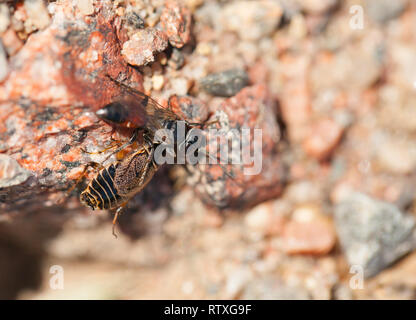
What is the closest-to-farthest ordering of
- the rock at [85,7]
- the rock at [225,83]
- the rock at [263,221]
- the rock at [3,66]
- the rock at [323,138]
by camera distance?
the rock at [3,66] < the rock at [85,7] < the rock at [225,83] < the rock at [263,221] < the rock at [323,138]

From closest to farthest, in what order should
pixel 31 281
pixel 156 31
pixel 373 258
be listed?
pixel 156 31, pixel 373 258, pixel 31 281

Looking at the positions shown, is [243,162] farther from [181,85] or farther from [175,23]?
[175,23]

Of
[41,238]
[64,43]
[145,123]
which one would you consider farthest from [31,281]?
[64,43]

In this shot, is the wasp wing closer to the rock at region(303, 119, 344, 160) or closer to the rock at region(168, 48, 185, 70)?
the rock at region(168, 48, 185, 70)

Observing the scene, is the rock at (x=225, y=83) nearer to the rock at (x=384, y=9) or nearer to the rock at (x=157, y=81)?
the rock at (x=157, y=81)

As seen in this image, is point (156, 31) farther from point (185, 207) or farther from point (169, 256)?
point (169, 256)

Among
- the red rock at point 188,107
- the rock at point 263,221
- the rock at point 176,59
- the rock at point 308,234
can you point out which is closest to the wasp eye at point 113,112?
the red rock at point 188,107
